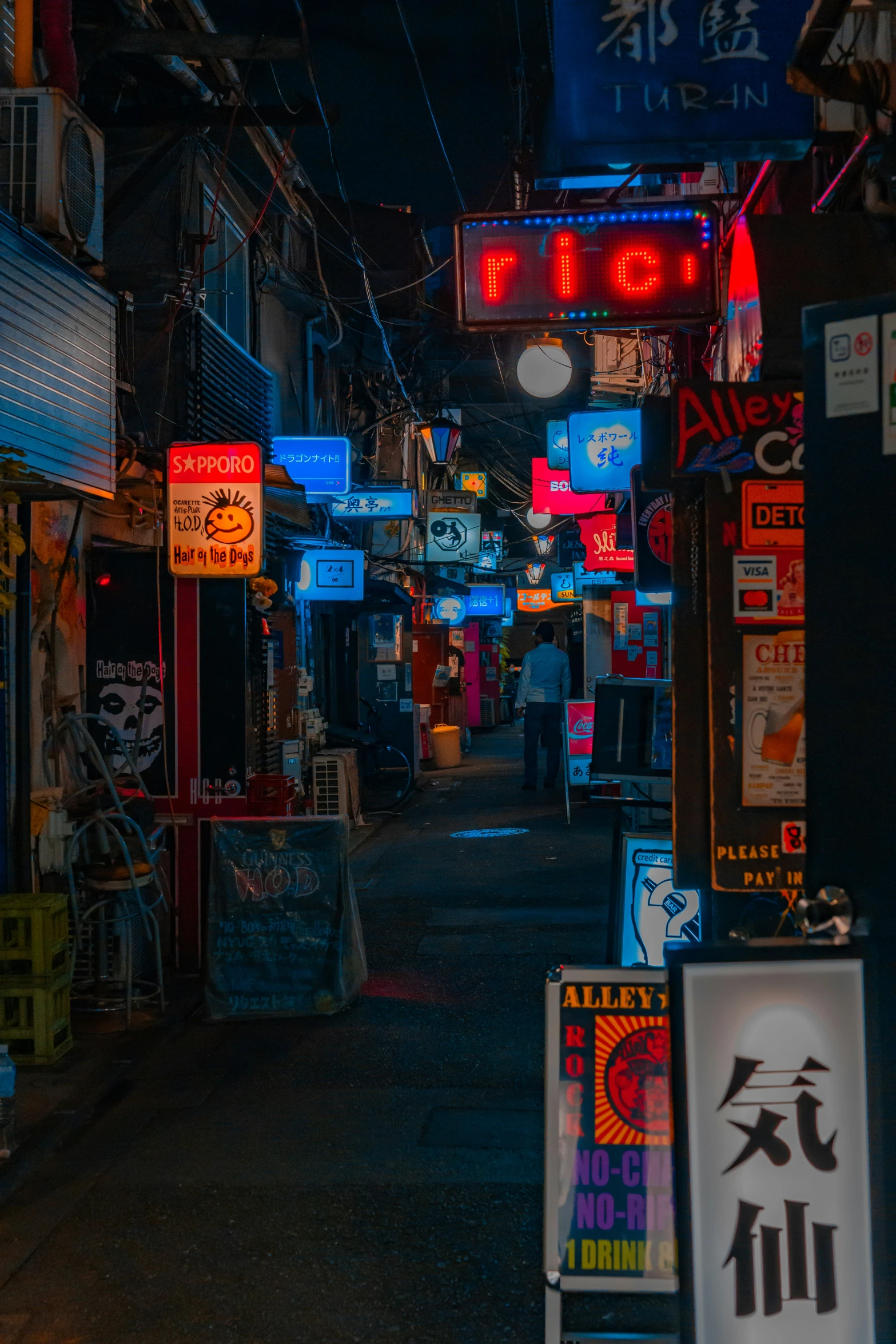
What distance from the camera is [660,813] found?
6816 millimetres

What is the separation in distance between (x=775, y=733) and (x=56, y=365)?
5.27 m

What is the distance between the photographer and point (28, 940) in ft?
22.0

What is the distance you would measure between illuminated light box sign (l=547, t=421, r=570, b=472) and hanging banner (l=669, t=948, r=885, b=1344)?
609 inches

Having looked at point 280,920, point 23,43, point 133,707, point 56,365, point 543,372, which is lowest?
point 280,920

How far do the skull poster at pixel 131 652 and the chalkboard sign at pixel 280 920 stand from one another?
186 centimetres

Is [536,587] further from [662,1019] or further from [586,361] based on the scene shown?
[662,1019]

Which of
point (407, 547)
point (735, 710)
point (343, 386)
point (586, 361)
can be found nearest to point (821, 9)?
point (735, 710)

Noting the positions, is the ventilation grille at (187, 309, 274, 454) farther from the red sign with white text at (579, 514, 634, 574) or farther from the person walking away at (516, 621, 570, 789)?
the person walking away at (516, 621, 570, 789)

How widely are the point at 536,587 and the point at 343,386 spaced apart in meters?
20.0

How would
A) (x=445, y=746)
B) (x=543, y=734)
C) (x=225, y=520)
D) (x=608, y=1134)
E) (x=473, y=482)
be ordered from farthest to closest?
1. (x=473, y=482)
2. (x=445, y=746)
3. (x=543, y=734)
4. (x=225, y=520)
5. (x=608, y=1134)

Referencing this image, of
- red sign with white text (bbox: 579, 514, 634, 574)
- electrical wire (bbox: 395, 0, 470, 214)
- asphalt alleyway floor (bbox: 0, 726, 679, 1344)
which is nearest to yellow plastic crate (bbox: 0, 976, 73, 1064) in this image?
asphalt alleyway floor (bbox: 0, 726, 679, 1344)

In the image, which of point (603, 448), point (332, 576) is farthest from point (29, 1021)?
point (332, 576)

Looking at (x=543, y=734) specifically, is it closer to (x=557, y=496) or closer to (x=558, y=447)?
(x=557, y=496)

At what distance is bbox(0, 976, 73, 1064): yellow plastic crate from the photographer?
6.68m
